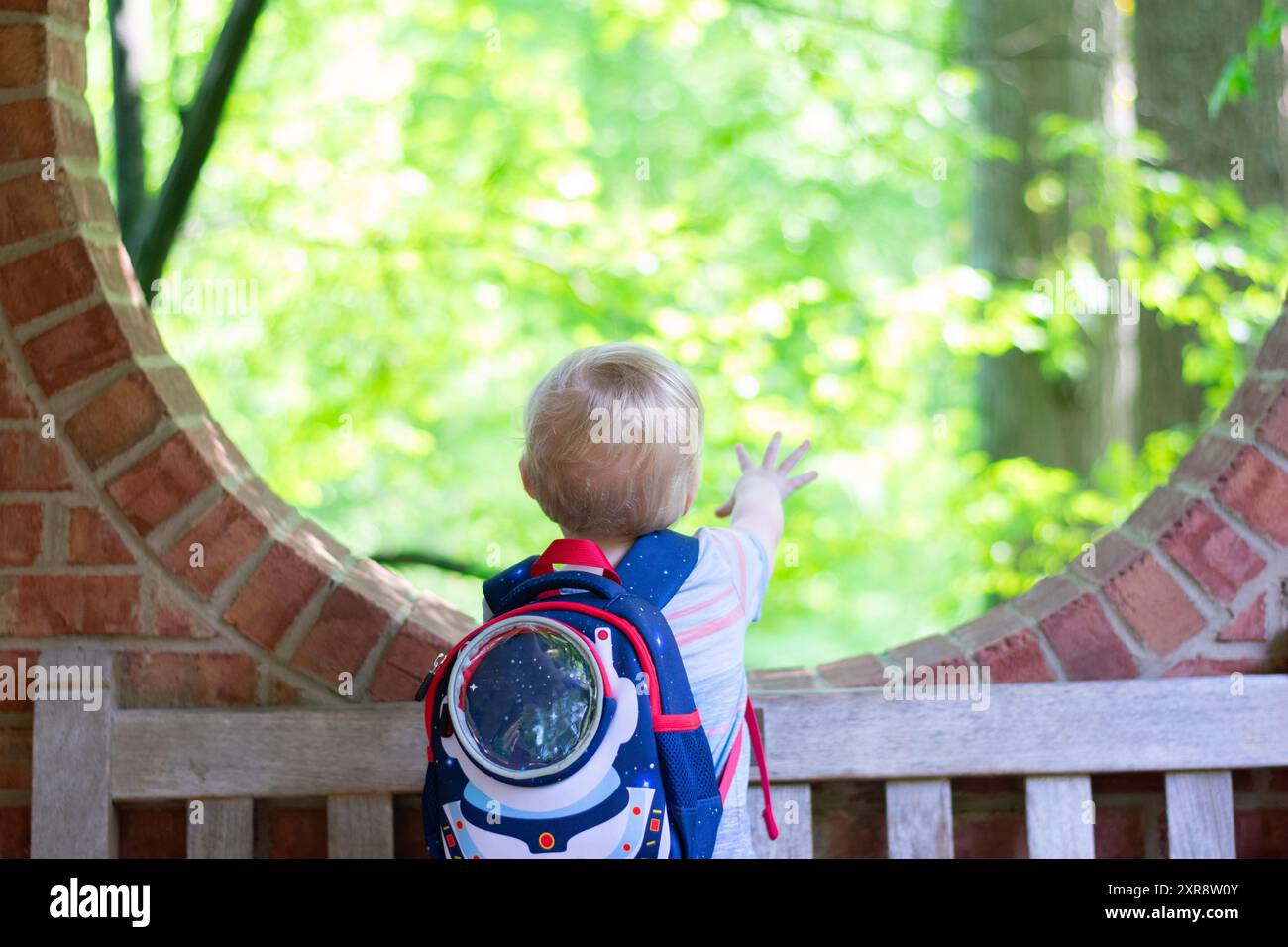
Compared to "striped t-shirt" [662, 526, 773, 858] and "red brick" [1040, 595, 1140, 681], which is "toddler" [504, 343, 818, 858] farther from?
"red brick" [1040, 595, 1140, 681]

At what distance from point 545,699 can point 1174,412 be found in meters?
4.66

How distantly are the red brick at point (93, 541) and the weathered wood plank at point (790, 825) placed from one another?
3.56ft

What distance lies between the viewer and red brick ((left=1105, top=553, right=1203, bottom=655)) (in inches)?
74.5

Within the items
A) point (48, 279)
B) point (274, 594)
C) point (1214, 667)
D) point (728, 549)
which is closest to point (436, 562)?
point (274, 594)

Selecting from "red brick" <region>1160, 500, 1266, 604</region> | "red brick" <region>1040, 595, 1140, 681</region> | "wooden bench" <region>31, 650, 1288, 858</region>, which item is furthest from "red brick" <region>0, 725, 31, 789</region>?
"red brick" <region>1160, 500, 1266, 604</region>

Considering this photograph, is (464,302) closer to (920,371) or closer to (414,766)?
(920,371)

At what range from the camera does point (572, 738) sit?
128cm

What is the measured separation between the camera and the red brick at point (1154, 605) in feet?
6.21

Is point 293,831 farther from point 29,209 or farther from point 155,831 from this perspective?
point 29,209


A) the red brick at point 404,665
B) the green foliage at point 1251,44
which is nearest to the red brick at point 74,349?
the red brick at point 404,665

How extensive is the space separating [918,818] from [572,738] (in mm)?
768

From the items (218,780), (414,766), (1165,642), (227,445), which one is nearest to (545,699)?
(414,766)

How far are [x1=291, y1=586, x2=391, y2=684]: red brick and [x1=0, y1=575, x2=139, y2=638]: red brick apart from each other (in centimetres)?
28

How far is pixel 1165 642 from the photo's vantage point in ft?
6.21
